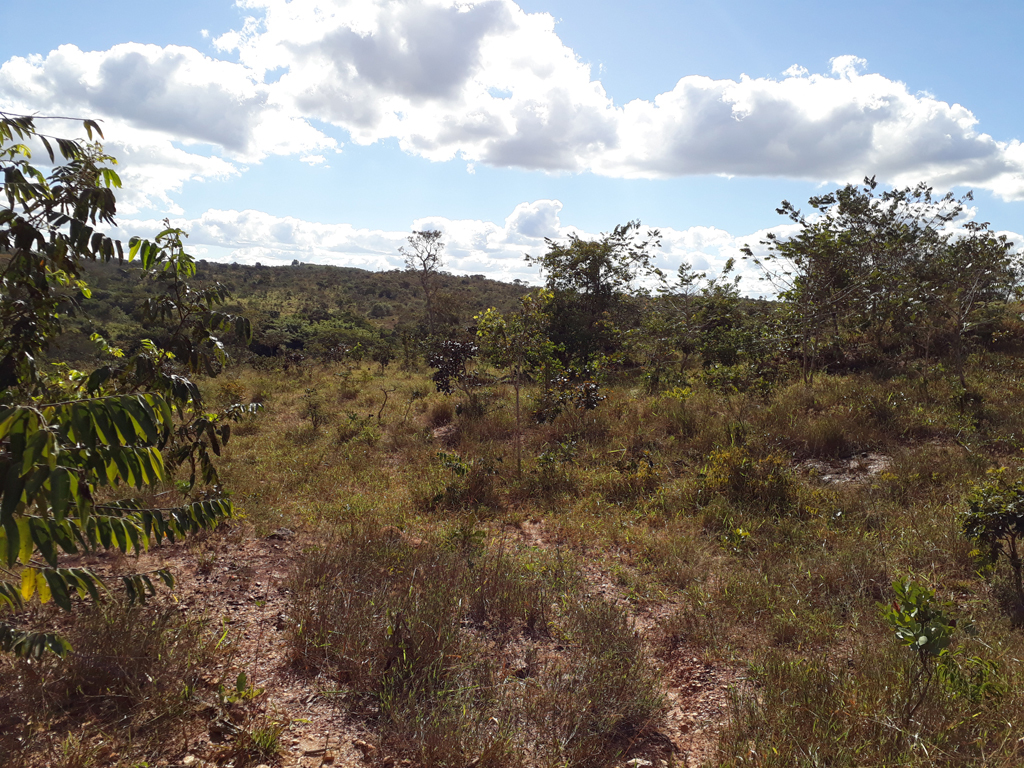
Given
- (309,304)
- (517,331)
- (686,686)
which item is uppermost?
(309,304)

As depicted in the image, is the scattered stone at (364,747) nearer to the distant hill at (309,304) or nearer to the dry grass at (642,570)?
the dry grass at (642,570)

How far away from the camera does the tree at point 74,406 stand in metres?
1.39

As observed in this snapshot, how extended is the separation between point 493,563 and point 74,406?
11.7 ft

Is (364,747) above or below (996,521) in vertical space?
below

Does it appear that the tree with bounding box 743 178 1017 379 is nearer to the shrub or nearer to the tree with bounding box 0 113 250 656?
the shrub

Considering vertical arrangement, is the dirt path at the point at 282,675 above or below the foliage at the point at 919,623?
below

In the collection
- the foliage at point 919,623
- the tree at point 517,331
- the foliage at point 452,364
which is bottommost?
the foliage at point 919,623

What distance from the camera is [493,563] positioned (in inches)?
179

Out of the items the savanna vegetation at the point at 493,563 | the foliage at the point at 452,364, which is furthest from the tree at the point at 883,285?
the foliage at the point at 452,364

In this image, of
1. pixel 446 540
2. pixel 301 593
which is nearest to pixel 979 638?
pixel 446 540

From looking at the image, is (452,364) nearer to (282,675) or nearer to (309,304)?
(282,675)

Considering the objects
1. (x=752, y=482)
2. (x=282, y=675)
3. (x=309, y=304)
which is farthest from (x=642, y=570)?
(x=309, y=304)

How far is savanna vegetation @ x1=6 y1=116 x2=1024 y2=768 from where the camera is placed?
2338 millimetres

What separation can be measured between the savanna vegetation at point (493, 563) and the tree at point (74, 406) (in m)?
0.02
